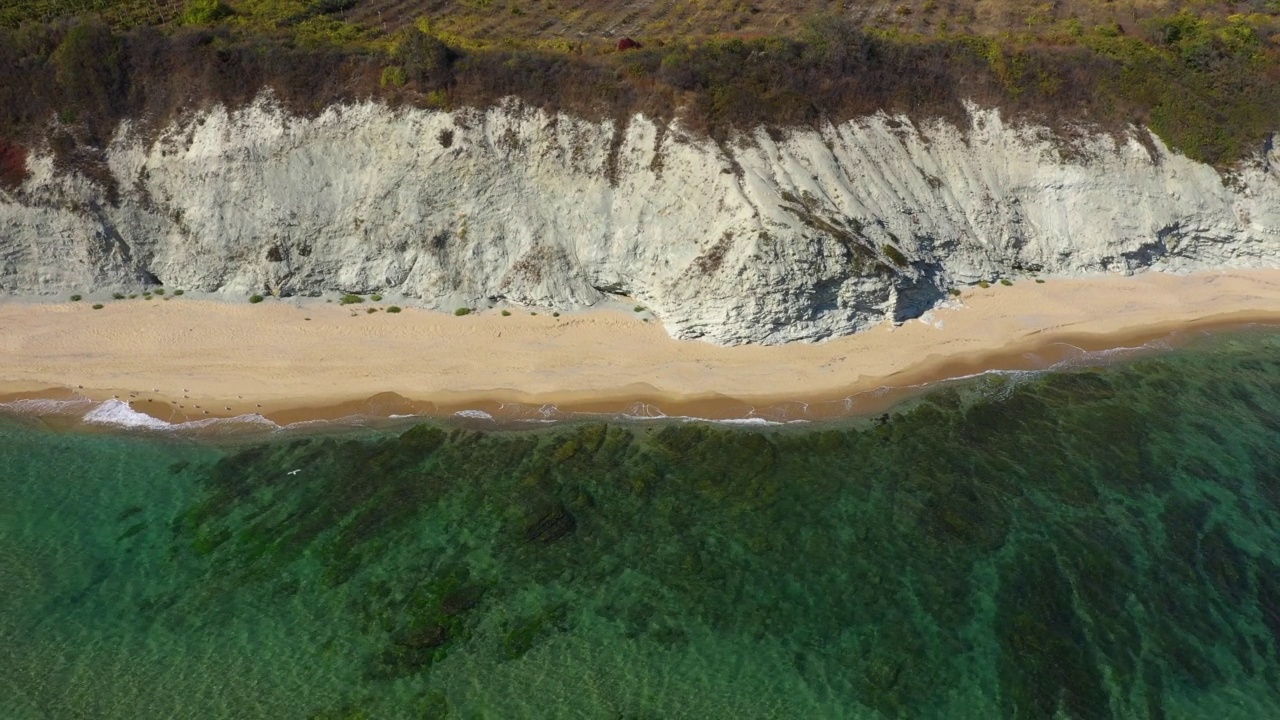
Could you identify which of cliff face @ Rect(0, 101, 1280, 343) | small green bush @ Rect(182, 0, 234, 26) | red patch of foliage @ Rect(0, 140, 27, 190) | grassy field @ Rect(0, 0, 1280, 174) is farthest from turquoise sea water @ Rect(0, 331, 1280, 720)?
small green bush @ Rect(182, 0, 234, 26)

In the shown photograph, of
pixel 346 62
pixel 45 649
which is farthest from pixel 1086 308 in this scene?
pixel 45 649

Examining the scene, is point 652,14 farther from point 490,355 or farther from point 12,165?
point 12,165

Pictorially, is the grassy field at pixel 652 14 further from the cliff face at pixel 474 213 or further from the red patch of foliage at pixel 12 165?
the red patch of foliage at pixel 12 165

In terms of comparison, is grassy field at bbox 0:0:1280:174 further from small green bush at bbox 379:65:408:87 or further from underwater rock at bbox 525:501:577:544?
underwater rock at bbox 525:501:577:544

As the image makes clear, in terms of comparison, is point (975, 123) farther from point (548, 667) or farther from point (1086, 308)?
point (548, 667)

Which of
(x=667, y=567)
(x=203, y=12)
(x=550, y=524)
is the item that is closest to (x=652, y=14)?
(x=203, y=12)

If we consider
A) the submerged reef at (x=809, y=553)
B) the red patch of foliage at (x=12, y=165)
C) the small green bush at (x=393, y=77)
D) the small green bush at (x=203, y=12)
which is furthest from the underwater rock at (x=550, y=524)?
the small green bush at (x=203, y=12)
